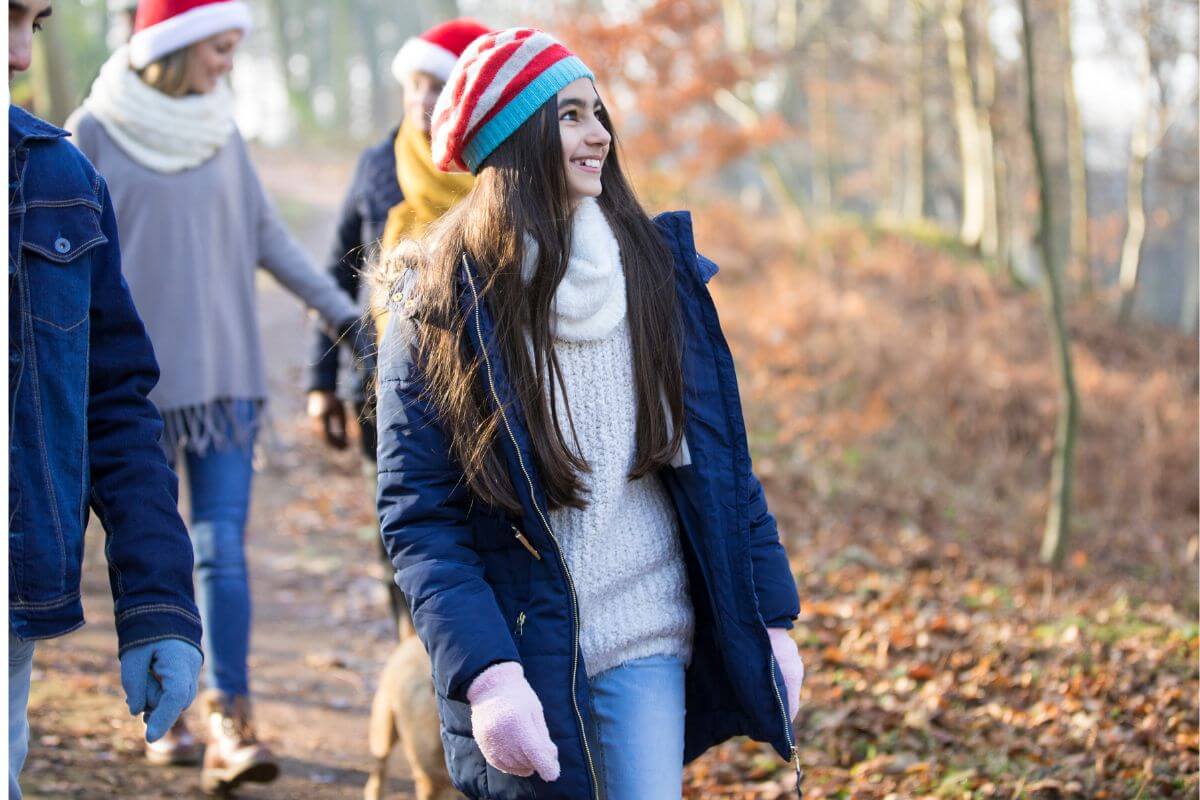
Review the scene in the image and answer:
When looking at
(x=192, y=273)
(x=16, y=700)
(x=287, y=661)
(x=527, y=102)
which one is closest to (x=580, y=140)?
(x=527, y=102)

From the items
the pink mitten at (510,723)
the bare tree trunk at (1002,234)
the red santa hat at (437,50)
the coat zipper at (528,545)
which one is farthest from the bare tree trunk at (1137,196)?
the pink mitten at (510,723)

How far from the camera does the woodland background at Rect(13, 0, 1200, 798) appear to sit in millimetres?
4645

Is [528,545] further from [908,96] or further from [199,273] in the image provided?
[908,96]

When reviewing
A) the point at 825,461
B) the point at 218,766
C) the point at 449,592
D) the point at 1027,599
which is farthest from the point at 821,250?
the point at 449,592

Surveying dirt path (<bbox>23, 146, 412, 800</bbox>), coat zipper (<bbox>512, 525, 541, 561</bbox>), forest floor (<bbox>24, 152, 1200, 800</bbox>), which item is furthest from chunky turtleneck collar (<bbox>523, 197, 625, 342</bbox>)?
dirt path (<bbox>23, 146, 412, 800</bbox>)

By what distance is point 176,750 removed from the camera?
4.42 m

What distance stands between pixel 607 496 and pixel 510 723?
55cm

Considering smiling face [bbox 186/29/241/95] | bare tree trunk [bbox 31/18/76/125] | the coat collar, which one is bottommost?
the coat collar

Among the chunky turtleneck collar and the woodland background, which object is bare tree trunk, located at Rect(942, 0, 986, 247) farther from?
the chunky turtleneck collar

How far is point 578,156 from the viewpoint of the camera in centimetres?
262

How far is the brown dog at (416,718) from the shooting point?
12.2 ft

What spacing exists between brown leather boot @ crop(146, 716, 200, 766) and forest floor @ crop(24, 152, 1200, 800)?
7 cm

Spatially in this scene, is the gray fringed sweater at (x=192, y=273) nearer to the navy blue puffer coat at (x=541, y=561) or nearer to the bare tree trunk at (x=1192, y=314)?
the navy blue puffer coat at (x=541, y=561)

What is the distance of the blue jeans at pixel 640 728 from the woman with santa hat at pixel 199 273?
6.47 ft
